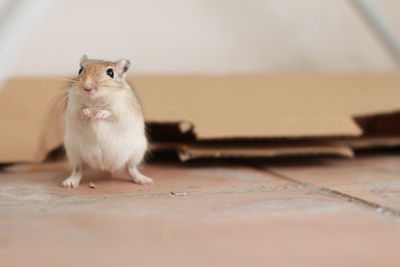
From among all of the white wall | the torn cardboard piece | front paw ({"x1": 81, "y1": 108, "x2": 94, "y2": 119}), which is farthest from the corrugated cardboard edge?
the white wall

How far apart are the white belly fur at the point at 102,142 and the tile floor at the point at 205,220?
61 millimetres

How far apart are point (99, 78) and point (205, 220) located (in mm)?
466

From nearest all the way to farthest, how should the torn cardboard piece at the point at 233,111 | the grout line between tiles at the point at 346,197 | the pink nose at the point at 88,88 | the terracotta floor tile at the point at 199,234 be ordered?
the terracotta floor tile at the point at 199,234
the grout line between tiles at the point at 346,197
the pink nose at the point at 88,88
the torn cardboard piece at the point at 233,111

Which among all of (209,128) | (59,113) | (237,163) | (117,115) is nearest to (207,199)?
(117,115)

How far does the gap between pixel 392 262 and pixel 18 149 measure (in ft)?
3.71

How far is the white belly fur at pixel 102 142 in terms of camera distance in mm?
1219

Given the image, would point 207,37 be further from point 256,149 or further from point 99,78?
point 99,78

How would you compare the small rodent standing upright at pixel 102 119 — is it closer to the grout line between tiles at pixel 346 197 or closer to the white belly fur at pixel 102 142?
the white belly fur at pixel 102 142

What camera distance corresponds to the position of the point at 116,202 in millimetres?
1039

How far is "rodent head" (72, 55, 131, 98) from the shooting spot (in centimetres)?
A: 117

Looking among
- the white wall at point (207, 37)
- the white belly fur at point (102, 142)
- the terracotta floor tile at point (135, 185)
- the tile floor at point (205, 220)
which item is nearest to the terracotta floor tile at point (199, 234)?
the tile floor at point (205, 220)

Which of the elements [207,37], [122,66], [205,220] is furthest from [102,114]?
[207,37]

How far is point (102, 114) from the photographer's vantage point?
1188 mm

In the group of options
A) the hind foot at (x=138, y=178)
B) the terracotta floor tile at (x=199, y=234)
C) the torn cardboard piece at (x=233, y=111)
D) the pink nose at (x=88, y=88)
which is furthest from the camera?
the torn cardboard piece at (x=233, y=111)
